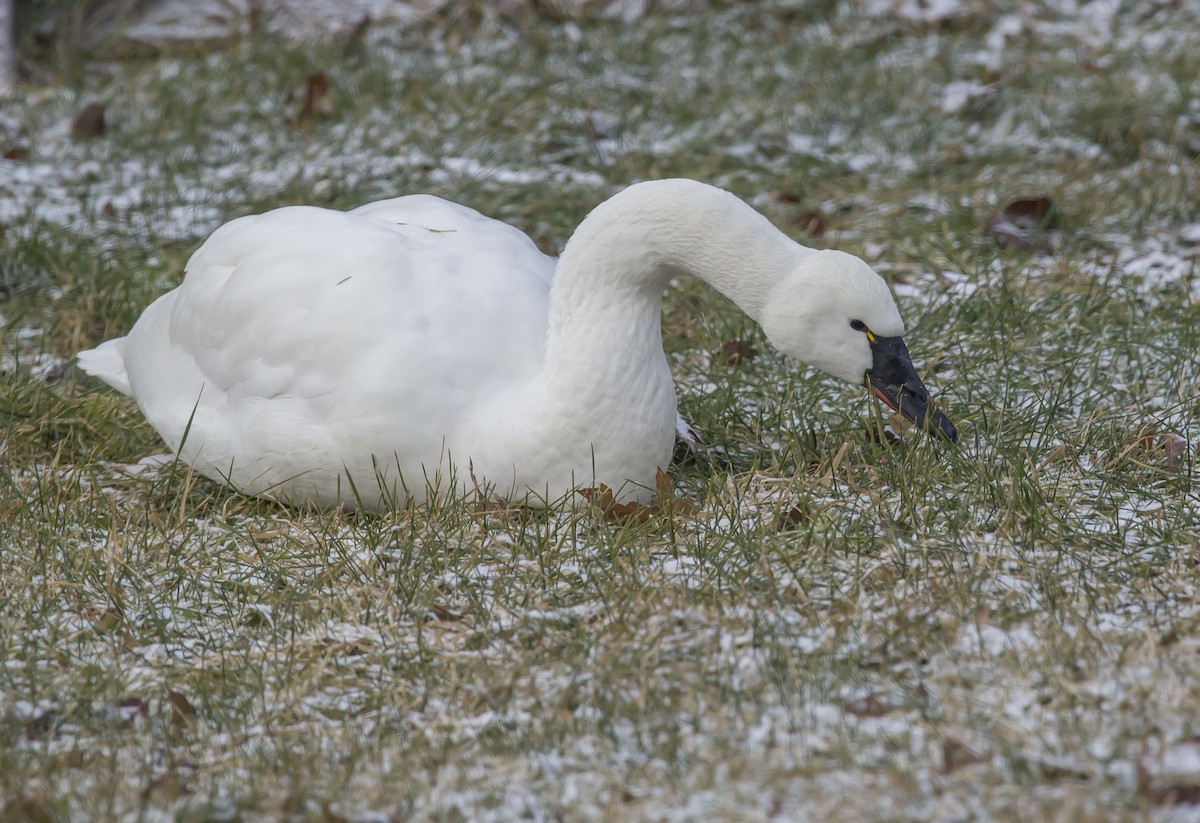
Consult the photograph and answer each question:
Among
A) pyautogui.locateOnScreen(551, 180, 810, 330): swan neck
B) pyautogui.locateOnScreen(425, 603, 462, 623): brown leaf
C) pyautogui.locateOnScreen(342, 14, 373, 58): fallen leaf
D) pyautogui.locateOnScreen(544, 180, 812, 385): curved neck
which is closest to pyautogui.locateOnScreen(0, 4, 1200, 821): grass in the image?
pyautogui.locateOnScreen(425, 603, 462, 623): brown leaf

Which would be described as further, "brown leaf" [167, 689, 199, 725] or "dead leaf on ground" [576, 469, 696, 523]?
"dead leaf on ground" [576, 469, 696, 523]

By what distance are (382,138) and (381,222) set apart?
246cm

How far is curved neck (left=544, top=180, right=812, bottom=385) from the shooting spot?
353cm

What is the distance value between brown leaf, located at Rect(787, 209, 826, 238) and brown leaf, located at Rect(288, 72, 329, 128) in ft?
7.71

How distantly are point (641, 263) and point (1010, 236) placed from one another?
7.81ft

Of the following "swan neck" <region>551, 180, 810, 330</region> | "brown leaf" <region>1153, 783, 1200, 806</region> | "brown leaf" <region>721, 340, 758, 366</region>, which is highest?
"swan neck" <region>551, 180, 810, 330</region>

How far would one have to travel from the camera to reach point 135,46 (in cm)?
776

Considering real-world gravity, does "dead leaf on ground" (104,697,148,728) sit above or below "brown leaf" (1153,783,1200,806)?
below

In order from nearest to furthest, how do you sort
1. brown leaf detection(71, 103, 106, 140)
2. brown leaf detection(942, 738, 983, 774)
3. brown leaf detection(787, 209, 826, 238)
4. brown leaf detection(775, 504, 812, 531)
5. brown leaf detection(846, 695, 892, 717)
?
brown leaf detection(942, 738, 983, 774) < brown leaf detection(846, 695, 892, 717) < brown leaf detection(775, 504, 812, 531) < brown leaf detection(787, 209, 826, 238) < brown leaf detection(71, 103, 106, 140)

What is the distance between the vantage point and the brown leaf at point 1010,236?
17.9ft

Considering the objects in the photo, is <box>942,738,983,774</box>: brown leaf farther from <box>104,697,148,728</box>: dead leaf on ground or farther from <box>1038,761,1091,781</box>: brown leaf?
<box>104,697,148,728</box>: dead leaf on ground

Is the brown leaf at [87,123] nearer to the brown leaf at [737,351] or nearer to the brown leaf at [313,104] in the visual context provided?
the brown leaf at [313,104]

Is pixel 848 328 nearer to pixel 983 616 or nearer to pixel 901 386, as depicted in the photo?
pixel 901 386

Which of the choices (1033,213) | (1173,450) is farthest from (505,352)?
(1033,213)
